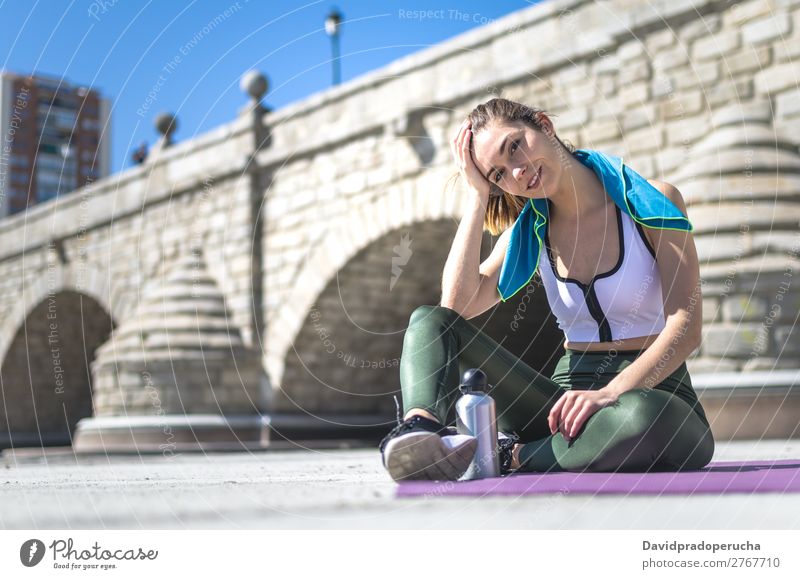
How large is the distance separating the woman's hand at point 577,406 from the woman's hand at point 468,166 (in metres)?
0.69

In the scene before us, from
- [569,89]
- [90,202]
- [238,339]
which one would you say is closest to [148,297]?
[238,339]

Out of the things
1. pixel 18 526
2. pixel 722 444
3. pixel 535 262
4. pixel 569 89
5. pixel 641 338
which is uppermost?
pixel 569 89

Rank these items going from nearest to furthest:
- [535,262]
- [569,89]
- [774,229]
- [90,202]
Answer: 1. [535,262]
2. [774,229]
3. [569,89]
4. [90,202]

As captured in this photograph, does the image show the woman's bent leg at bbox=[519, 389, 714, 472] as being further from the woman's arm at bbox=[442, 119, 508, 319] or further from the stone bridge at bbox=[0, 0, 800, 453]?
the stone bridge at bbox=[0, 0, 800, 453]

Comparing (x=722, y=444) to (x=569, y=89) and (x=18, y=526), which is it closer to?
(x=569, y=89)

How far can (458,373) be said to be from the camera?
228 centimetres

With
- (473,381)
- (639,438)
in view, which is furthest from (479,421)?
(639,438)

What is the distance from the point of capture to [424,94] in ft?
25.8

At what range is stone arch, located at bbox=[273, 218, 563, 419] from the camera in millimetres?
8477

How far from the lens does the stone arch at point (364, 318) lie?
334 inches

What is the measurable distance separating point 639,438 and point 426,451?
53 centimetres

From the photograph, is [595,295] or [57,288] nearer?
[595,295]

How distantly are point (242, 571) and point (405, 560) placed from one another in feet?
1.15

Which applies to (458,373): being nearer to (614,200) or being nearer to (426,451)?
(426,451)
